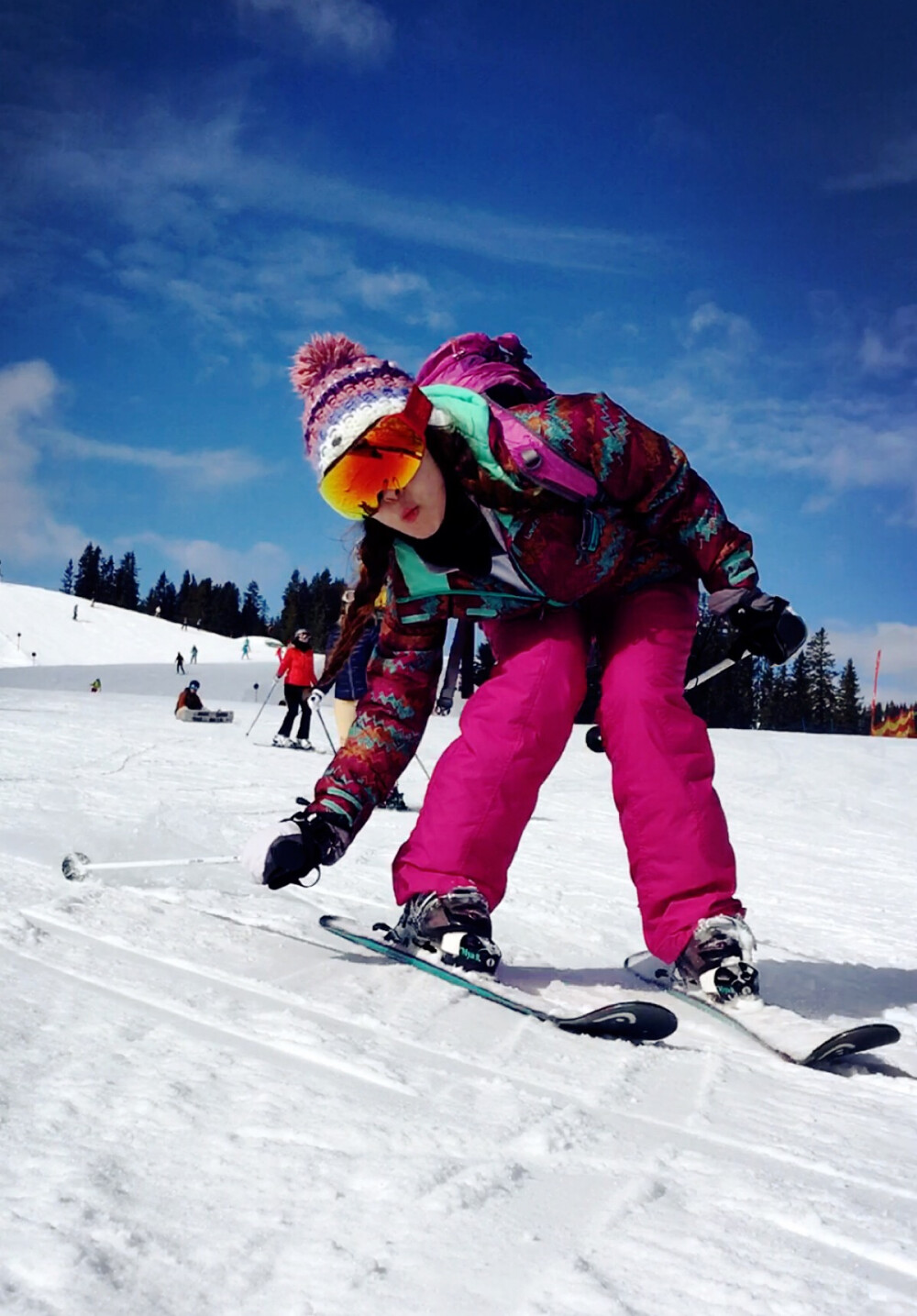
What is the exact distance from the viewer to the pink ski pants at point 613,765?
2111 millimetres

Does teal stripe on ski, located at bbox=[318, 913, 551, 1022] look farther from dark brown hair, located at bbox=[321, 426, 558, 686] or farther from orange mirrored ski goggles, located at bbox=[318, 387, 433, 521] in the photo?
orange mirrored ski goggles, located at bbox=[318, 387, 433, 521]

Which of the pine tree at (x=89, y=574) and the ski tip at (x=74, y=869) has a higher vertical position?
the pine tree at (x=89, y=574)

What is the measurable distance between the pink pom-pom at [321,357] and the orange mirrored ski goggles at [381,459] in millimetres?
205

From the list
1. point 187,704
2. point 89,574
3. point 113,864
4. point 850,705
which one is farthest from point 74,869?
point 89,574

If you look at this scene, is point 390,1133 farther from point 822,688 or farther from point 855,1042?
point 822,688

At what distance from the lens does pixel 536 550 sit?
2205 millimetres

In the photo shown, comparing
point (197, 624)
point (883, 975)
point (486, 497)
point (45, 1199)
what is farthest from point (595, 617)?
point (197, 624)

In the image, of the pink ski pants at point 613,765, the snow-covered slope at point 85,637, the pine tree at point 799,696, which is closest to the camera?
the pink ski pants at point 613,765

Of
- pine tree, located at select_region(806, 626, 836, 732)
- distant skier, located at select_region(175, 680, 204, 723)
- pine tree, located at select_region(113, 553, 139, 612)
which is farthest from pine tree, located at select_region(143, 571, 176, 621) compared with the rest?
distant skier, located at select_region(175, 680, 204, 723)

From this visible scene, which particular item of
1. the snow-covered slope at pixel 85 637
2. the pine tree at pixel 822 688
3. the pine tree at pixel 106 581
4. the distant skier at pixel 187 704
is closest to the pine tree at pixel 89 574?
the pine tree at pixel 106 581

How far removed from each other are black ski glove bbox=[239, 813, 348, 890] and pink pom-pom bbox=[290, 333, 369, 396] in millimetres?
929

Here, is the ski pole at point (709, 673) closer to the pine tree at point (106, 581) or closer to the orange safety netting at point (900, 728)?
the orange safety netting at point (900, 728)

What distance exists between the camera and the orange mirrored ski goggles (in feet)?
6.54

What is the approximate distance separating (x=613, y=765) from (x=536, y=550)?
51 centimetres
